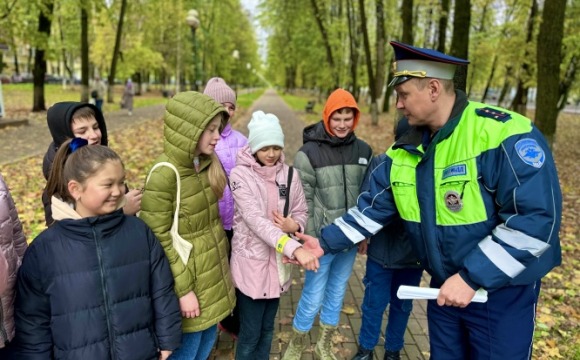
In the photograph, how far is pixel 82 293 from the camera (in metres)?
1.87

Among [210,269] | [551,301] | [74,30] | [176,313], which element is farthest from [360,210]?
[74,30]

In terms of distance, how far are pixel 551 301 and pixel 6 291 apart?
17.1 feet

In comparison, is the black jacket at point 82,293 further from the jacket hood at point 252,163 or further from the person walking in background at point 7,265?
the jacket hood at point 252,163

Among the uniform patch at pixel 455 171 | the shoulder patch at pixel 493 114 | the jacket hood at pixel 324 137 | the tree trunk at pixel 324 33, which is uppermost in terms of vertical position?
the tree trunk at pixel 324 33

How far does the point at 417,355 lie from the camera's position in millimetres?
3449

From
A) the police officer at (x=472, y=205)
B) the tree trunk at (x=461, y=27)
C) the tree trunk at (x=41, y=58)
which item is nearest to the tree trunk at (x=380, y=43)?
the tree trunk at (x=461, y=27)

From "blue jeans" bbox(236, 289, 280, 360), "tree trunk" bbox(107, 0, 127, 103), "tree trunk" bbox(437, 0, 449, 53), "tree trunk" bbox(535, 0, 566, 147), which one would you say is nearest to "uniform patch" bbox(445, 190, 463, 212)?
"blue jeans" bbox(236, 289, 280, 360)

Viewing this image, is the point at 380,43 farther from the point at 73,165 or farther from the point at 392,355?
the point at 73,165

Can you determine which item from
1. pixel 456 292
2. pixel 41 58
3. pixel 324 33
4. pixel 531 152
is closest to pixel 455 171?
pixel 531 152

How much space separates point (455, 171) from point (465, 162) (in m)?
0.06

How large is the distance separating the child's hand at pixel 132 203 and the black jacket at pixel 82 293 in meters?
0.33

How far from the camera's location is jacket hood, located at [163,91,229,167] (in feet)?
7.37

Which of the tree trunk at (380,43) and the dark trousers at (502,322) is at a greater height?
the tree trunk at (380,43)

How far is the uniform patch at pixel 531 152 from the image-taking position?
175 centimetres
